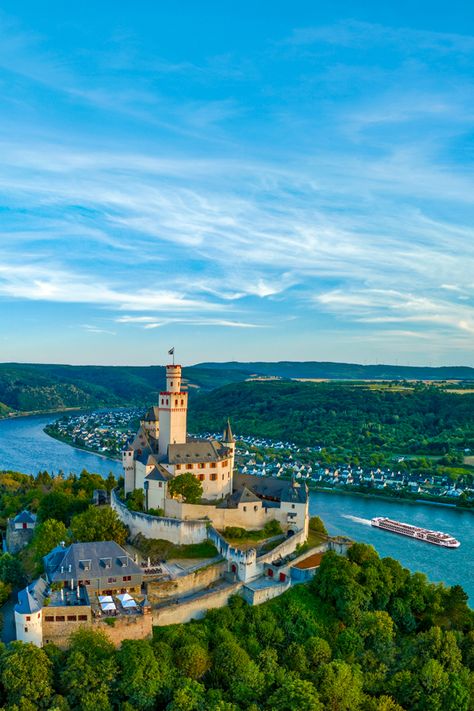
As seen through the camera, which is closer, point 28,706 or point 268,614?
point 28,706

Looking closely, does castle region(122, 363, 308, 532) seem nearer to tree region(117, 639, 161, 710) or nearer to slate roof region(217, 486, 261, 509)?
slate roof region(217, 486, 261, 509)

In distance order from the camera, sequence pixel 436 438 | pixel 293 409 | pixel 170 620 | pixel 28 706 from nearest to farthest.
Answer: pixel 28 706 < pixel 170 620 < pixel 436 438 < pixel 293 409

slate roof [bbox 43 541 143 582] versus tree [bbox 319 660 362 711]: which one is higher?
slate roof [bbox 43 541 143 582]

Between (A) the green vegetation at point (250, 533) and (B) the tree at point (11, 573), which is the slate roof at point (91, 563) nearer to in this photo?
(B) the tree at point (11, 573)

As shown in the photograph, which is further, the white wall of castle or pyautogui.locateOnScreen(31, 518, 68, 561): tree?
pyautogui.locateOnScreen(31, 518, 68, 561): tree

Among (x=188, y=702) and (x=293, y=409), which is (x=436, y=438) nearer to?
(x=293, y=409)

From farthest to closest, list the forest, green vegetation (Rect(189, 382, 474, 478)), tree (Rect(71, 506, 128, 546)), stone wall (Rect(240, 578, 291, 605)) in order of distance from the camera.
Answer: green vegetation (Rect(189, 382, 474, 478)) < tree (Rect(71, 506, 128, 546)) < stone wall (Rect(240, 578, 291, 605)) < the forest

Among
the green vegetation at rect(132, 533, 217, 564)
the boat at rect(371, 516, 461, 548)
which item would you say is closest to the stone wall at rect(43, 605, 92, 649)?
the green vegetation at rect(132, 533, 217, 564)

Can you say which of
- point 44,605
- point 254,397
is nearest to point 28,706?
point 44,605
